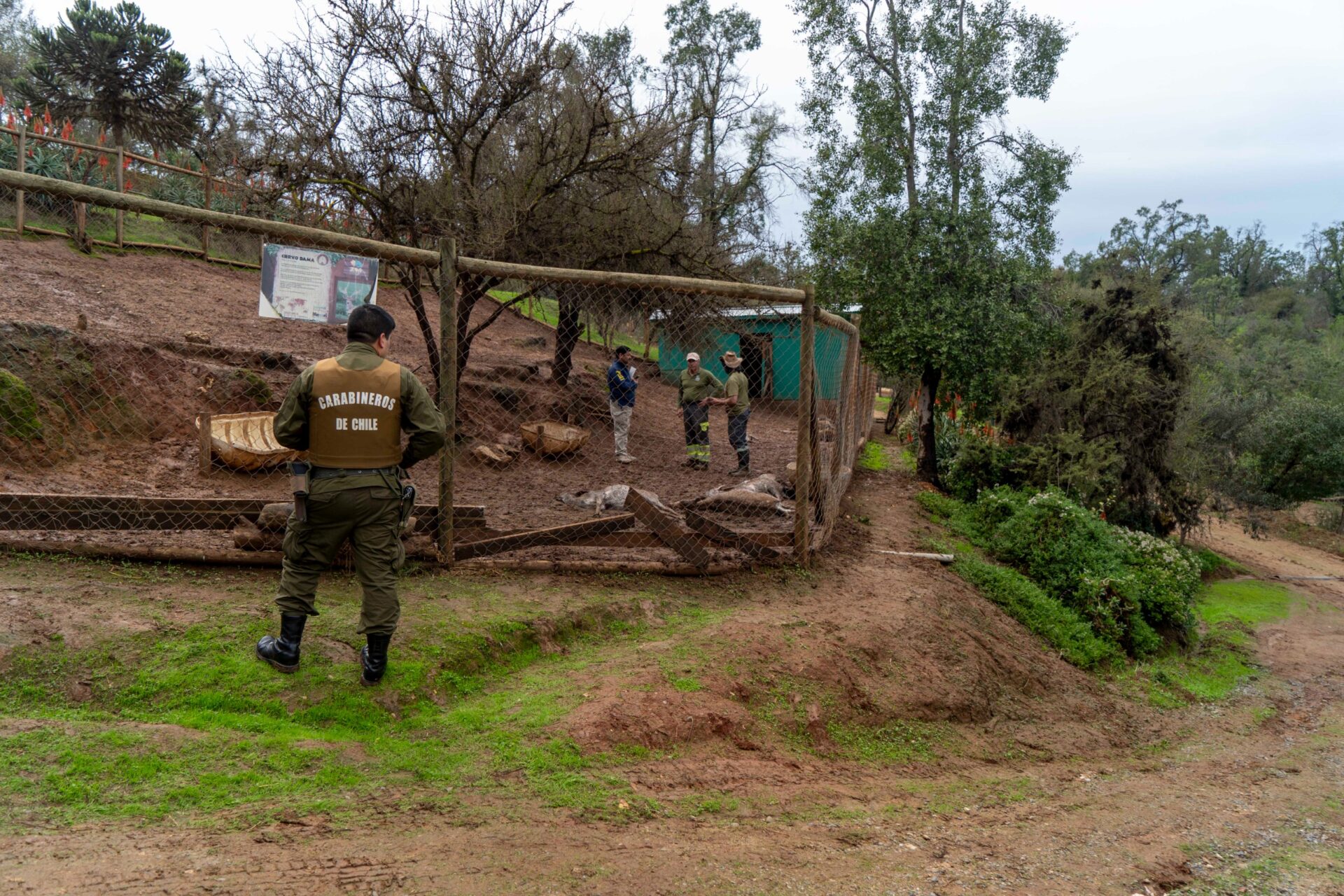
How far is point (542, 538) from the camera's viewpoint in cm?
611

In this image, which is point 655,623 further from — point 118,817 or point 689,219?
point 689,219

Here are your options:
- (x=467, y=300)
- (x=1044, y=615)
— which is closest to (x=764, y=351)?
(x=467, y=300)

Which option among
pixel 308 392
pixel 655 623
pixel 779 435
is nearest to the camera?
pixel 308 392

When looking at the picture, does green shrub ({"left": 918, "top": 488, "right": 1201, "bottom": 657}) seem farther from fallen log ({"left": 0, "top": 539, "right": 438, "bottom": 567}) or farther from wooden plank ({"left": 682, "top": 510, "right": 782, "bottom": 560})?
fallen log ({"left": 0, "top": 539, "right": 438, "bottom": 567})

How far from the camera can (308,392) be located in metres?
4.14

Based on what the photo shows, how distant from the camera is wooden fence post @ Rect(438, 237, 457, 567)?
18.3 feet

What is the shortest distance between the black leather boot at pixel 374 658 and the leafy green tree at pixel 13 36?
34535mm

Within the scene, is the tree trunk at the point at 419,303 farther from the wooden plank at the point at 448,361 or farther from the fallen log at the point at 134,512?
the fallen log at the point at 134,512

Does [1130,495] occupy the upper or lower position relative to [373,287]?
lower

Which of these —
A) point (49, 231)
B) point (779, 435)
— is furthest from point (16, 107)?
point (779, 435)

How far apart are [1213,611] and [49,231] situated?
1834 centimetres

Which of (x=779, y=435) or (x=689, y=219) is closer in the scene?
(x=779, y=435)

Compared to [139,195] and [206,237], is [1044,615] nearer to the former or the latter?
[206,237]

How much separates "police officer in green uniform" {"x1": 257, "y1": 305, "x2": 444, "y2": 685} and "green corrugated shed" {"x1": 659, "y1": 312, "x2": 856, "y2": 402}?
17.1 feet
